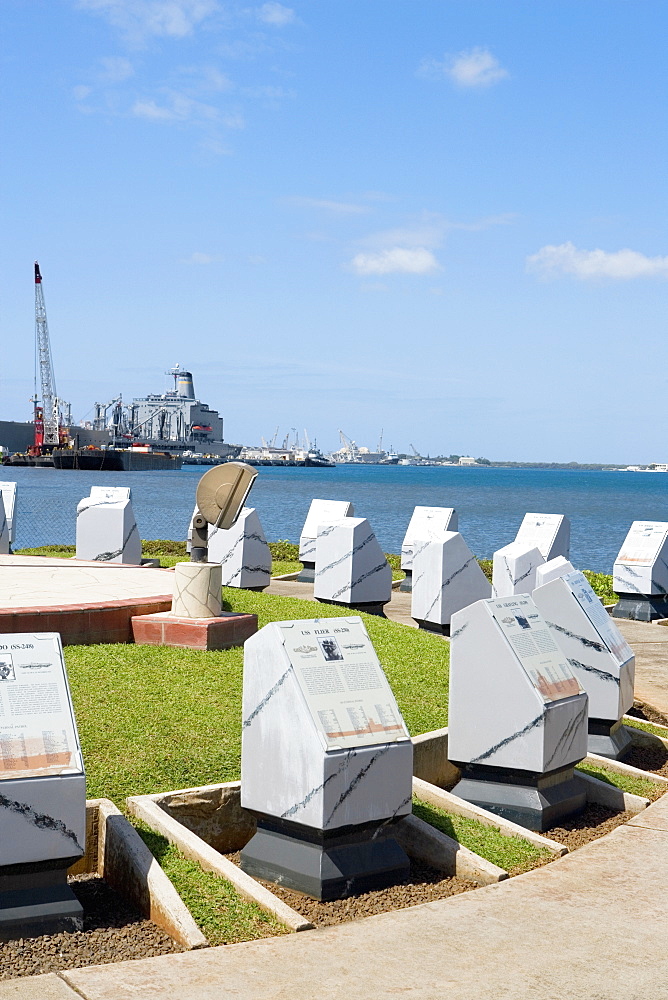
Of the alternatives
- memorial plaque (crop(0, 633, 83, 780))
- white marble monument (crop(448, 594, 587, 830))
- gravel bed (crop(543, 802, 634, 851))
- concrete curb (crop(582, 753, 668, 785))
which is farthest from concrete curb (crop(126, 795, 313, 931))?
concrete curb (crop(582, 753, 668, 785))

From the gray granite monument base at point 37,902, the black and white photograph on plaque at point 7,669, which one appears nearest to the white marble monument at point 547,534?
the black and white photograph on plaque at point 7,669

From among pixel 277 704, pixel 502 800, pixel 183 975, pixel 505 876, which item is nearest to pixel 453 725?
pixel 502 800

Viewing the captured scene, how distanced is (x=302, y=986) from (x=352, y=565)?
10.6 metres

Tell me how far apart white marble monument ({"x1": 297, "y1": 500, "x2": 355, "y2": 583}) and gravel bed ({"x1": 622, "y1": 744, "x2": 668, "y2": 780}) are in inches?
441

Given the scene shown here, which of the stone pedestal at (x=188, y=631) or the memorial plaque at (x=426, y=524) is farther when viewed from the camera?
the memorial plaque at (x=426, y=524)

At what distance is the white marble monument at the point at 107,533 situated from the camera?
16234 mm

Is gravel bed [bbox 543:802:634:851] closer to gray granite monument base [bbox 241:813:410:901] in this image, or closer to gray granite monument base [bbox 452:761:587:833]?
gray granite monument base [bbox 452:761:587:833]

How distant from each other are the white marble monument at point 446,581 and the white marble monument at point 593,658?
182 inches

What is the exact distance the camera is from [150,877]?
4879mm

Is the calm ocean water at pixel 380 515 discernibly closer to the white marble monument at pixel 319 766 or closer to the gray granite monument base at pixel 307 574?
the gray granite monument base at pixel 307 574

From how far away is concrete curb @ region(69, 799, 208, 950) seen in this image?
4.60 meters

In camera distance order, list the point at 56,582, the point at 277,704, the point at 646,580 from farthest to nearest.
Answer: the point at 646,580 → the point at 56,582 → the point at 277,704

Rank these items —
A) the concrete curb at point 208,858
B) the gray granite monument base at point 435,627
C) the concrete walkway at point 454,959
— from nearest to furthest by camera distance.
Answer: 1. the concrete walkway at point 454,959
2. the concrete curb at point 208,858
3. the gray granite monument base at point 435,627

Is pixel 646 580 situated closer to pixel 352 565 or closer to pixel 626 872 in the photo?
pixel 352 565
